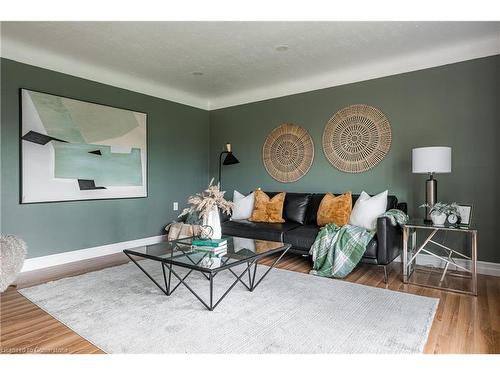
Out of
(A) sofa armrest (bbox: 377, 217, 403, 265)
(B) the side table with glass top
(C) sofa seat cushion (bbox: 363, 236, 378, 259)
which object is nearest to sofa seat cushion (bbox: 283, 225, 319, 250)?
(C) sofa seat cushion (bbox: 363, 236, 378, 259)

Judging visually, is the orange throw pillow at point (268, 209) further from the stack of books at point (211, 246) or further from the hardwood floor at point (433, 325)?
the stack of books at point (211, 246)

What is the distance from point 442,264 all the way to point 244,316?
8.19 ft

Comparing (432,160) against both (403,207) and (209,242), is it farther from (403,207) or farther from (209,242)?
(209,242)

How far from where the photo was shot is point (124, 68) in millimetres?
3984

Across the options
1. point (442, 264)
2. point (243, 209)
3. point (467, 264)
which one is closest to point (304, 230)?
point (243, 209)

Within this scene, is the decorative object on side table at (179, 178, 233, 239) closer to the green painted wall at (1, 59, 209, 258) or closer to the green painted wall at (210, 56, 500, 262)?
the green painted wall at (1, 59, 209, 258)

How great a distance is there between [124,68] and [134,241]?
2.35 m

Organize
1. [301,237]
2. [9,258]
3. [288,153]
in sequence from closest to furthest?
[9,258] → [301,237] → [288,153]

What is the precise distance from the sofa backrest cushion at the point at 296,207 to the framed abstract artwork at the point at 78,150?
2.10 metres

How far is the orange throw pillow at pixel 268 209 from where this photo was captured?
4062mm

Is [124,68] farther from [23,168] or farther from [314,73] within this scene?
[314,73]

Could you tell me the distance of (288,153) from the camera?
4660mm

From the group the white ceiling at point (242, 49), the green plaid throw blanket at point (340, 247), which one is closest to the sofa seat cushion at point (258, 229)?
the green plaid throw blanket at point (340, 247)
